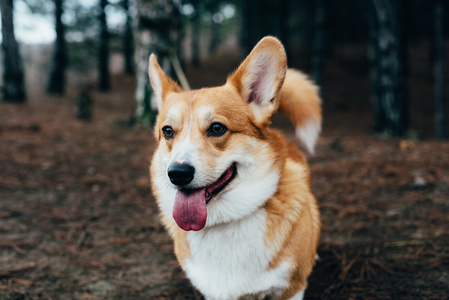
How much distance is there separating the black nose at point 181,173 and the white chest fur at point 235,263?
47cm

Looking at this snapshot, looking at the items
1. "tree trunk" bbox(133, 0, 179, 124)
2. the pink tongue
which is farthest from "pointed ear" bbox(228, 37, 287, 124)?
"tree trunk" bbox(133, 0, 179, 124)

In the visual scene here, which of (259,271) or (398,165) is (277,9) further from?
(259,271)

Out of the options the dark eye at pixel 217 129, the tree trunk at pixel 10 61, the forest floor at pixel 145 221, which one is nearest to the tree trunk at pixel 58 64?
the tree trunk at pixel 10 61

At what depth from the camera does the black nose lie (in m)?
1.94

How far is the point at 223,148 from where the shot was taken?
2.21 meters

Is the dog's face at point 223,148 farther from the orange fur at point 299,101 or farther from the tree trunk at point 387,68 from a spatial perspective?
the tree trunk at point 387,68

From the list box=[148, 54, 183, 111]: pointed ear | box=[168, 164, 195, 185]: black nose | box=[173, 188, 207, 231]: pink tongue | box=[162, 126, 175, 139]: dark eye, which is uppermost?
box=[148, 54, 183, 111]: pointed ear

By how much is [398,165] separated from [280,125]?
778 centimetres

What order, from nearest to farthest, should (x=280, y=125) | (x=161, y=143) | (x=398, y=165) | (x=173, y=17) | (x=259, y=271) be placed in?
(x=259, y=271), (x=161, y=143), (x=398, y=165), (x=173, y=17), (x=280, y=125)

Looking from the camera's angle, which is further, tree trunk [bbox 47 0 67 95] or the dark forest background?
tree trunk [bbox 47 0 67 95]

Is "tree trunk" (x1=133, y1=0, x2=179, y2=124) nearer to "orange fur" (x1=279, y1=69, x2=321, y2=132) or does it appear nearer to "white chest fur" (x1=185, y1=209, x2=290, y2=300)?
"orange fur" (x1=279, y1=69, x2=321, y2=132)

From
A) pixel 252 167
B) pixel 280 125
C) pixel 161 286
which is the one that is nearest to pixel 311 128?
pixel 252 167

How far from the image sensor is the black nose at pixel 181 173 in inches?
76.4

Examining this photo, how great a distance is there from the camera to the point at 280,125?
491 inches
